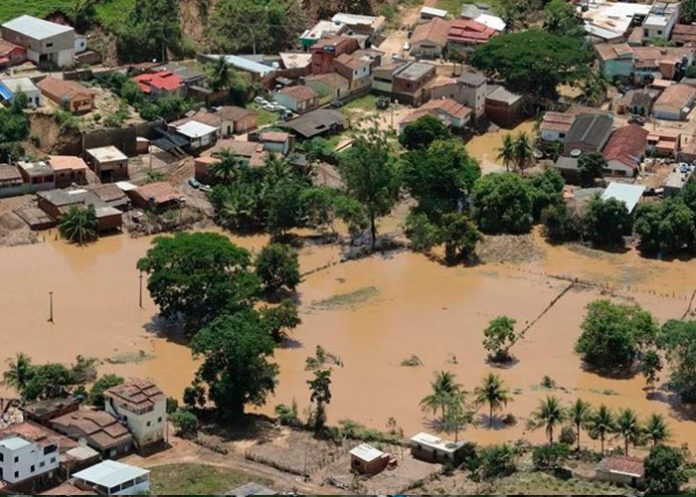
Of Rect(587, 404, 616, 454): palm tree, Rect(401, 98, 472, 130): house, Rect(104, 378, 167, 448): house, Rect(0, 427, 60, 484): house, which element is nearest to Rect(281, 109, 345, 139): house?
Rect(401, 98, 472, 130): house

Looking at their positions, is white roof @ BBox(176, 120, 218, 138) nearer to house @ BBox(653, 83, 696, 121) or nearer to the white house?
house @ BBox(653, 83, 696, 121)

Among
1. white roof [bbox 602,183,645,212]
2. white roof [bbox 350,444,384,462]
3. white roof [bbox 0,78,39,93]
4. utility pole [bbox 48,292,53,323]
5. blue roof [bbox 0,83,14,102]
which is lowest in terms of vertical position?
utility pole [bbox 48,292,53,323]

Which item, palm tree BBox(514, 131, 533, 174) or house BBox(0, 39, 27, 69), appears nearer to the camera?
palm tree BBox(514, 131, 533, 174)

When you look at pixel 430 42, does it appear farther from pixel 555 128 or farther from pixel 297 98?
pixel 555 128

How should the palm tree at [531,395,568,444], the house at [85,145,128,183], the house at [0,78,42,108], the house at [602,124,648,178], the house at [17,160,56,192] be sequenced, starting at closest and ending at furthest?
the palm tree at [531,395,568,444]
the house at [17,160,56,192]
the house at [85,145,128,183]
the house at [602,124,648,178]
the house at [0,78,42,108]

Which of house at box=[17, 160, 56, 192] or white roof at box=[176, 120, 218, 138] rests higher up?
white roof at box=[176, 120, 218, 138]

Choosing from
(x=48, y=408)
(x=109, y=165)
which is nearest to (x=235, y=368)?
(x=48, y=408)
